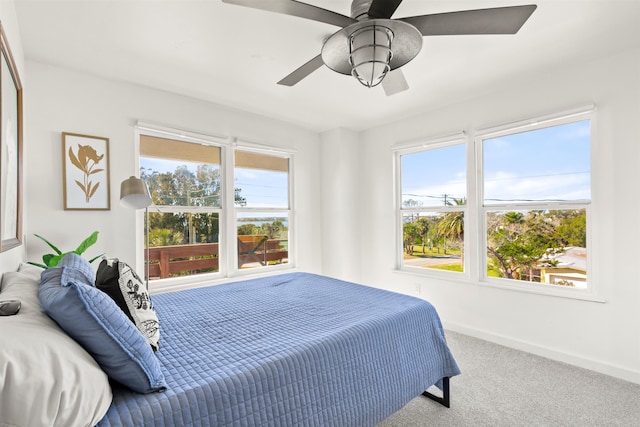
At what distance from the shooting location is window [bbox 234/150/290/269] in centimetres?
390

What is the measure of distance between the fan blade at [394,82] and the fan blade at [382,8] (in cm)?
52

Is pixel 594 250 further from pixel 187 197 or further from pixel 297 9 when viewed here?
pixel 187 197

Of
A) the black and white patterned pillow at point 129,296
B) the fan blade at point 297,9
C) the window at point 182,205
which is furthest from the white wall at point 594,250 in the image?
the black and white patterned pillow at point 129,296

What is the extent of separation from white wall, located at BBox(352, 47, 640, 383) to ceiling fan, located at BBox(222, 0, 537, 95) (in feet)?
5.52

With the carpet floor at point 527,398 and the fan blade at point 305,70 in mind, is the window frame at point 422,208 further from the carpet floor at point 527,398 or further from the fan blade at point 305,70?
the fan blade at point 305,70

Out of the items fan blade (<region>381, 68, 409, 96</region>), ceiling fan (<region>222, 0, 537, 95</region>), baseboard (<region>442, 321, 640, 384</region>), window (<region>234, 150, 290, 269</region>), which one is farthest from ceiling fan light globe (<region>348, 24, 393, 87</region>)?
baseboard (<region>442, 321, 640, 384</region>)

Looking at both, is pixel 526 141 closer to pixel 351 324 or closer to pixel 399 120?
pixel 399 120

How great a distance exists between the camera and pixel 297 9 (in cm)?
150

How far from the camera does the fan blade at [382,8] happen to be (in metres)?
1.47

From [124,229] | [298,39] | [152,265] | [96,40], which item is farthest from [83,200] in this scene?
[298,39]

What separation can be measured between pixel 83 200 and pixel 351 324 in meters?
2.47

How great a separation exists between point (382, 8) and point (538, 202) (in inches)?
97.0

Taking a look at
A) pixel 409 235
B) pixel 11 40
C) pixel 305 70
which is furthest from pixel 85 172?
pixel 409 235

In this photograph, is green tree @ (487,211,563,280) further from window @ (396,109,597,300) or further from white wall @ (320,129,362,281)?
white wall @ (320,129,362,281)
